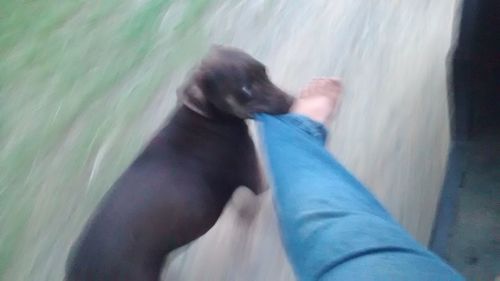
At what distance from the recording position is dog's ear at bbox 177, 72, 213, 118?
120 cm

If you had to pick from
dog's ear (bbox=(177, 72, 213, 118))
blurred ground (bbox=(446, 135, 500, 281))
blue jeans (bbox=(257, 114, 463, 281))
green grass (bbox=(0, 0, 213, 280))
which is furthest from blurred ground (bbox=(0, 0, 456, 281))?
blue jeans (bbox=(257, 114, 463, 281))

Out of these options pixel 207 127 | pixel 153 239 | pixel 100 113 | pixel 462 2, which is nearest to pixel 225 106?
pixel 207 127

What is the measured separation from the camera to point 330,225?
3.00 ft

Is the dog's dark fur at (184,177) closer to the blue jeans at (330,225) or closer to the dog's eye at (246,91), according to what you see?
the dog's eye at (246,91)

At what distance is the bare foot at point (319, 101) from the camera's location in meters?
1.25

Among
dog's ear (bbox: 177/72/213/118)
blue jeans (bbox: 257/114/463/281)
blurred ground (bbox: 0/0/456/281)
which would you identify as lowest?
blurred ground (bbox: 0/0/456/281)

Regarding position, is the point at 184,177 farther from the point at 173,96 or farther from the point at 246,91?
the point at 173,96

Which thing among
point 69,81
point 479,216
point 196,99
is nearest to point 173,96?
Answer: point 69,81

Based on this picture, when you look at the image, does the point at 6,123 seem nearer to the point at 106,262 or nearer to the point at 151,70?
the point at 151,70

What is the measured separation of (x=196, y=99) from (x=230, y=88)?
0.24 ft

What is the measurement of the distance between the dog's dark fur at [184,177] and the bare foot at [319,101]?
0.04m

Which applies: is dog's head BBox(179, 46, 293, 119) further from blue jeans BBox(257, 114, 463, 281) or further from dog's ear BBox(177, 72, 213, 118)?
blue jeans BBox(257, 114, 463, 281)

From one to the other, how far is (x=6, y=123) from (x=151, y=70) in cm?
36

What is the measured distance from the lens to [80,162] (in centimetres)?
158
